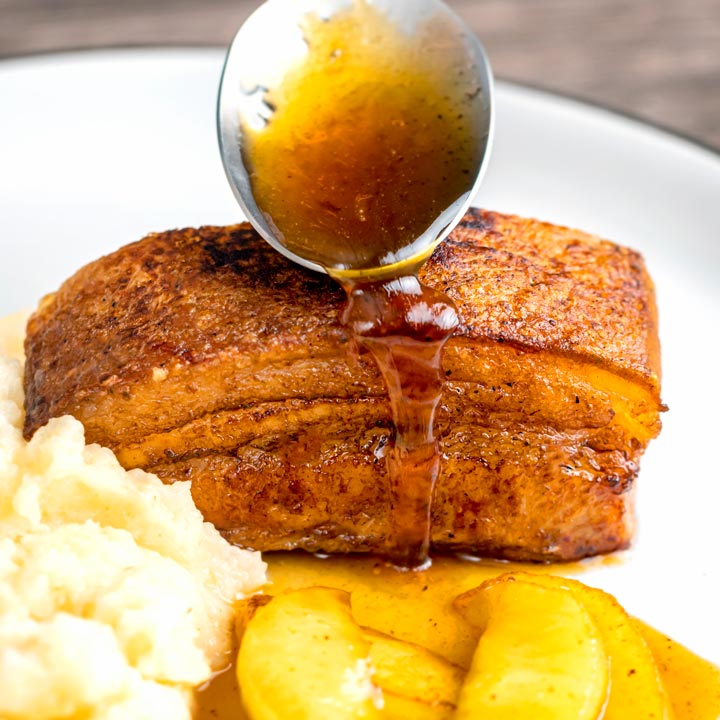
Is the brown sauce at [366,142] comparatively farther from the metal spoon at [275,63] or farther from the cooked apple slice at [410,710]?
the cooked apple slice at [410,710]

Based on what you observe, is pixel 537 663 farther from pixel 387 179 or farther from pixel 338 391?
pixel 387 179

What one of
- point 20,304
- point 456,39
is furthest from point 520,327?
point 20,304

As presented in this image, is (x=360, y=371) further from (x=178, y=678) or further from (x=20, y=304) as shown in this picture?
(x=20, y=304)

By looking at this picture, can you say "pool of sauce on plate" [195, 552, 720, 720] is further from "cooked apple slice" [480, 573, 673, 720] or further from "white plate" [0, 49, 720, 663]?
"white plate" [0, 49, 720, 663]

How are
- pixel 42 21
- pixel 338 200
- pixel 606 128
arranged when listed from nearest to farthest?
1. pixel 338 200
2. pixel 606 128
3. pixel 42 21

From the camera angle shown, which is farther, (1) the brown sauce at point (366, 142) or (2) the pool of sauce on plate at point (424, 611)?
(1) the brown sauce at point (366, 142)

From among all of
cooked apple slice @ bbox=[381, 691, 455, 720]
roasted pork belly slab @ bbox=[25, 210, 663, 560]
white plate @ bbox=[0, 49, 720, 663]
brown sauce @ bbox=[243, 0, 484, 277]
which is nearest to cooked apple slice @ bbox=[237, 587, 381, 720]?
cooked apple slice @ bbox=[381, 691, 455, 720]

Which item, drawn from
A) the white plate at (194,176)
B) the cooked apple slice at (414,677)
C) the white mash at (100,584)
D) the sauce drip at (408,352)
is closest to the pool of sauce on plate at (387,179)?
the sauce drip at (408,352)
